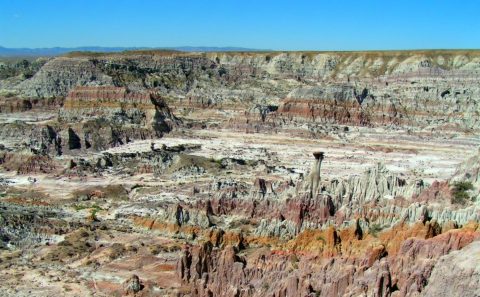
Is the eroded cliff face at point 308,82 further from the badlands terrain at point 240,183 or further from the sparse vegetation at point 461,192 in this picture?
the sparse vegetation at point 461,192

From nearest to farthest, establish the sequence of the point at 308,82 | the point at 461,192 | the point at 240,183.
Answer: the point at 461,192, the point at 240,183, the point at 308,82

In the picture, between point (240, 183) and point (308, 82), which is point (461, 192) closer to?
point (240, 183)

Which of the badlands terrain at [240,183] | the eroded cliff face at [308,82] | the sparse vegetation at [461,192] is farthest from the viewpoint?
the eroded cliff face at [308,82]

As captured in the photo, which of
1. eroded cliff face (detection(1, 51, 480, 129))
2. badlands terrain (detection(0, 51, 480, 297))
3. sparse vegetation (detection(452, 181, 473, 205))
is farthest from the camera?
eroded cliff face (detection(1, 51, 480, 129))

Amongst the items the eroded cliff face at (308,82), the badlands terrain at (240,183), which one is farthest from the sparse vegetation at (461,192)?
the eroded cliff face at (308,82)

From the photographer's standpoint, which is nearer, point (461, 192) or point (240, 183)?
point (461, 192)

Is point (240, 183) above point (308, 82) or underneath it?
underneath

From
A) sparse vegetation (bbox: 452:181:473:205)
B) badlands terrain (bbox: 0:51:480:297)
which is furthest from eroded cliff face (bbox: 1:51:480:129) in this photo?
sparse vegetation (bbox: 452:181:473:205)

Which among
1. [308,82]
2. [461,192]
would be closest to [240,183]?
[461,192]

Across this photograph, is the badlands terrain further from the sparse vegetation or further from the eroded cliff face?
the eroded cliff face
